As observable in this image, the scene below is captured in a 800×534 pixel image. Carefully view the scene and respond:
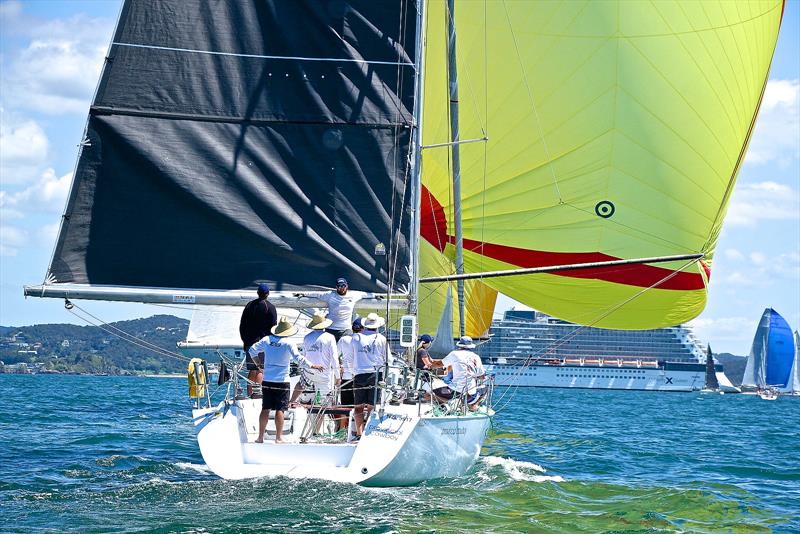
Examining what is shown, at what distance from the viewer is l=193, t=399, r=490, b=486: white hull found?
905cm

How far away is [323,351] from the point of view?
10.1m

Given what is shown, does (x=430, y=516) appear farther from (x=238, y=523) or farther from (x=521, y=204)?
(x=521, y=204)

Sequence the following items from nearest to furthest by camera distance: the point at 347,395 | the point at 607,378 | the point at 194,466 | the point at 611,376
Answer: the point at 347,395 → the point at 194,466 → the point at 607,378 → the point at 611,376

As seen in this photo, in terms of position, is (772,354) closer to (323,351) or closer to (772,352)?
(772,352)

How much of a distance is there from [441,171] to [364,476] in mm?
7204

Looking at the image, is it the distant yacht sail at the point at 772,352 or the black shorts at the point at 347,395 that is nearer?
the black shorts at the point at 347,395

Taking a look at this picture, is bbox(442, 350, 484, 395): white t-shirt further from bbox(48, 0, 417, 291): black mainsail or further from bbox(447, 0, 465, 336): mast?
bbox(447, 0, 465, 336): mast

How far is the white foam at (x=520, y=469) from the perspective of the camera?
11914mm

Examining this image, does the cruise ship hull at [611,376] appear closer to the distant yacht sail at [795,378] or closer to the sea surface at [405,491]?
the distant yacht sail at [795,378]

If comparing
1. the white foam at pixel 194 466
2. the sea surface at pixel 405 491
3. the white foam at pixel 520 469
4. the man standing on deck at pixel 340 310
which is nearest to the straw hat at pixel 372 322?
the man standing on deck at pixel 340 310

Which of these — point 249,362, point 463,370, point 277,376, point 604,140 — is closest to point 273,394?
point 277,376

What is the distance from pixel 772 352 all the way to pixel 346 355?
7109 centimetres

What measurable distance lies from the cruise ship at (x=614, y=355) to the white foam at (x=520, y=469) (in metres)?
68.0

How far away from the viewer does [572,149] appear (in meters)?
14.0
